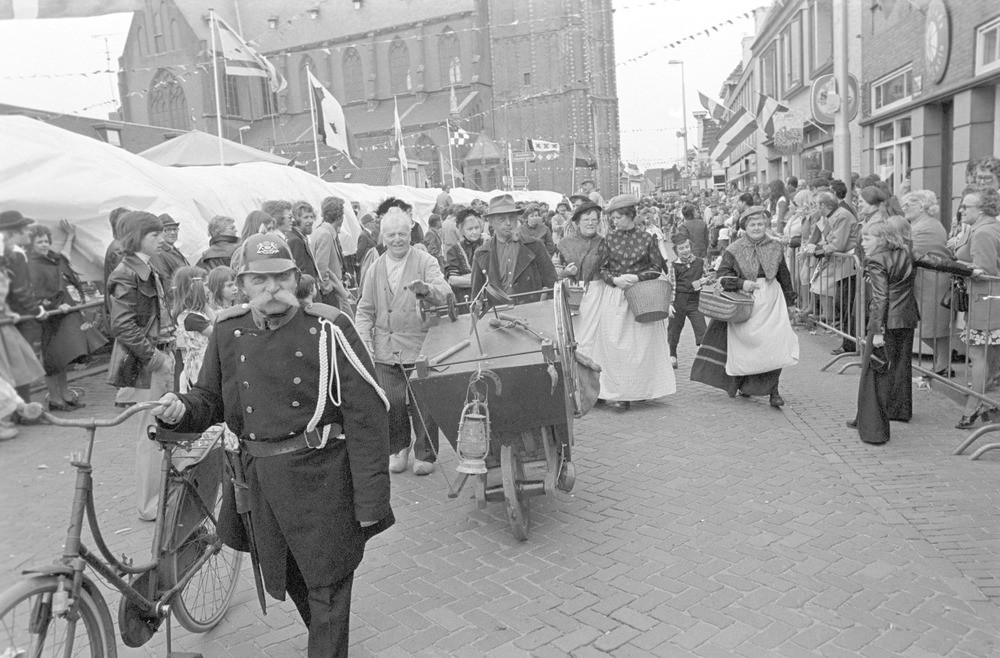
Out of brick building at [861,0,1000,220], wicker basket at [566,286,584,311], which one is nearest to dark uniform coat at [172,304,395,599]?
wicker basket at [566,286,584,311]

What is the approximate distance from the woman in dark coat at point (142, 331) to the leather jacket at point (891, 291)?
4960 millimetres

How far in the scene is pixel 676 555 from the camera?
446cm

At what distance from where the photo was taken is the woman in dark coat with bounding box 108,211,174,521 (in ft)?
15.4

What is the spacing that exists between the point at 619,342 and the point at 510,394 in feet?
11.3

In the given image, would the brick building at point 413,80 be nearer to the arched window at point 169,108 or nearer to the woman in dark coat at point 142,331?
the arched window at point 169,108

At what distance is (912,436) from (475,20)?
213ft

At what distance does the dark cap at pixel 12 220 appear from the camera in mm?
2211

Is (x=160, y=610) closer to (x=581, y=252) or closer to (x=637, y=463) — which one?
(x=637, y=463)

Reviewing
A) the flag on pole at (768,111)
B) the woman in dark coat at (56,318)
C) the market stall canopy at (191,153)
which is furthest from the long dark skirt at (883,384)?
the market stall canopy at (191,153)

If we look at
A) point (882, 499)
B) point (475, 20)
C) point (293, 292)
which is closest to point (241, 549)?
point (293, 292)

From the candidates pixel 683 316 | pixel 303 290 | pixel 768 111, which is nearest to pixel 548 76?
pixel 768 111

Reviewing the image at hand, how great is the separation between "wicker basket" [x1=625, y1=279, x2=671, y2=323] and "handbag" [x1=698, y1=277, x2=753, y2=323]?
1.87 feet

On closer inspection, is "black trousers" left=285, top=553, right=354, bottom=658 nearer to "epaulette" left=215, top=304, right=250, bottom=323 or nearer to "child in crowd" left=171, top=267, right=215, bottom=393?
"epaulette" left=215, top=304, right=250, bottom=323

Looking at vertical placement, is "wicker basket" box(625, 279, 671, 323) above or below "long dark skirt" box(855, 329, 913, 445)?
above
